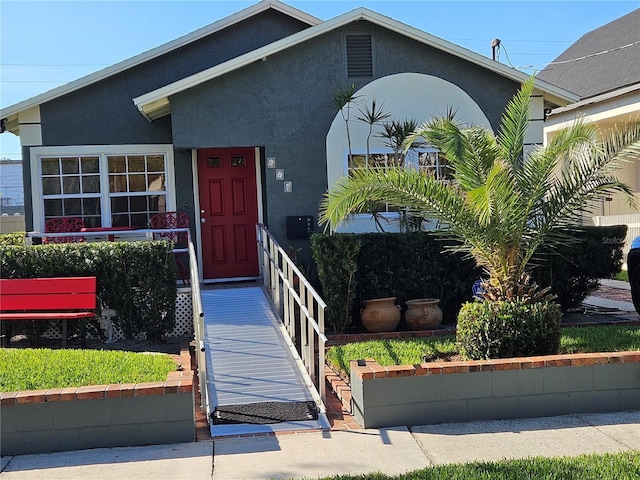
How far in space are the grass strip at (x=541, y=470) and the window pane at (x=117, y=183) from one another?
8729 mm

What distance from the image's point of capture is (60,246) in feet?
29.6

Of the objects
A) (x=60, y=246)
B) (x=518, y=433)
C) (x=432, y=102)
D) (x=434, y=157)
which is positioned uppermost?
(x=432, y=102)

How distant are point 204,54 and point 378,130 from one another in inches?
162

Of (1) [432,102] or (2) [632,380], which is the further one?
(1) [432,102]

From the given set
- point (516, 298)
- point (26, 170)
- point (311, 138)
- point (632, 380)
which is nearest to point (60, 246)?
point (26, 170)

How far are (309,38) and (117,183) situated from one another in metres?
4.40

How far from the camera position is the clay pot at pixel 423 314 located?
9.40 m

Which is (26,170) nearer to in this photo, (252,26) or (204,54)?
(204,54)

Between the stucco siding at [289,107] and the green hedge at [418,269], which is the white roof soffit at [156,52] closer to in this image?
the stucco siding at [289,107]

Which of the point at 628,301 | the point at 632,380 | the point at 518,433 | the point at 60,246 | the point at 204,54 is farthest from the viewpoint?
the point at 204,54

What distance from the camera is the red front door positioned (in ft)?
39.3

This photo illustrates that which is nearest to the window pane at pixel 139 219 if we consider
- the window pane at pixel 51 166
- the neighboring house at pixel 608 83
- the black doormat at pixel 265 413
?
the window pane at pixel 51 166

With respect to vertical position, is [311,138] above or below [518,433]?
above

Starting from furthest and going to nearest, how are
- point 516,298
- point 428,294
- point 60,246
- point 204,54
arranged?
point 204,54 → point 428,294 → point 60,246 → point 516,298
